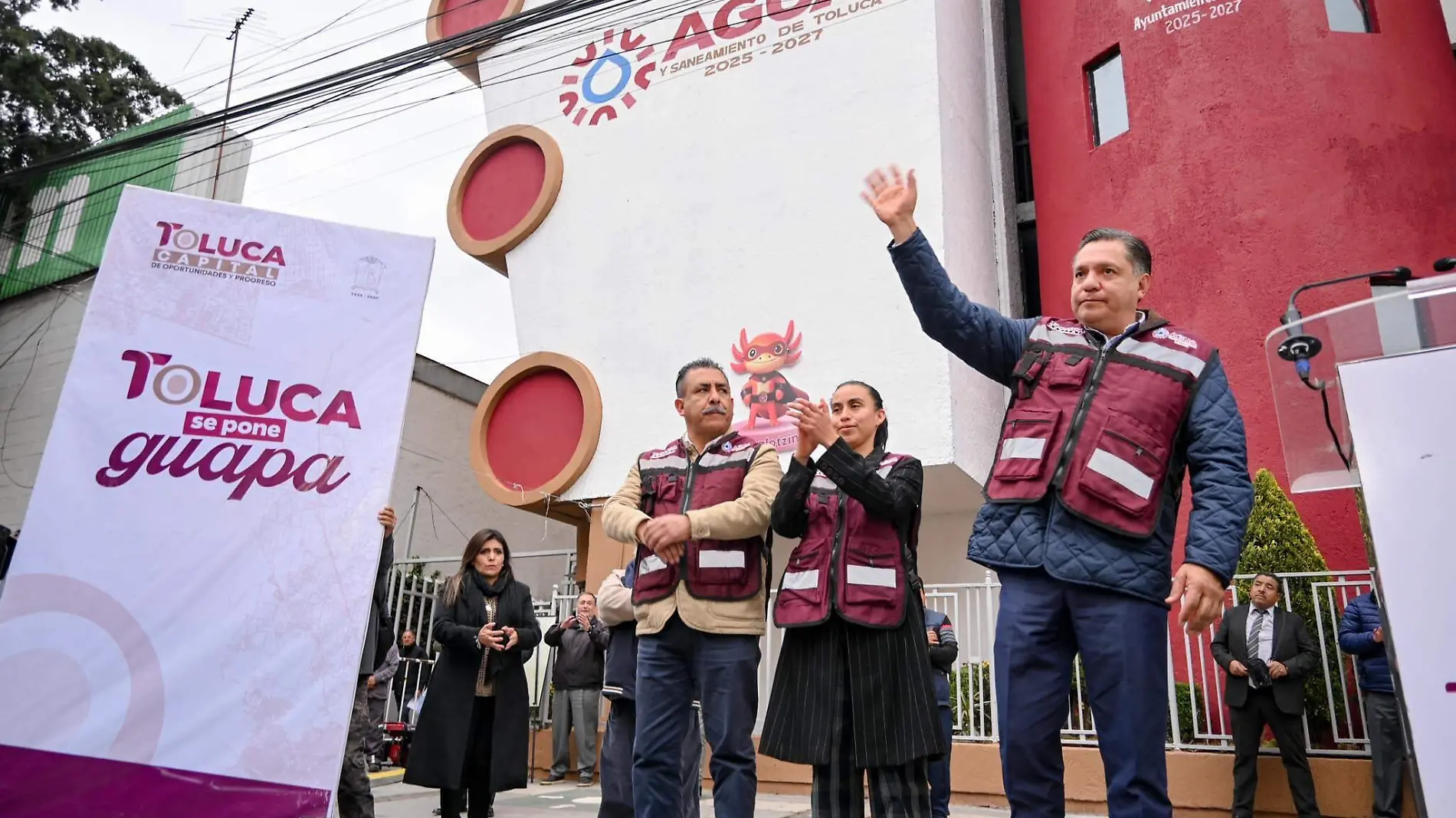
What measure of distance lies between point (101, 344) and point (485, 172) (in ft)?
31.6

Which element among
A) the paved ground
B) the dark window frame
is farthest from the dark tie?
the dark window frame

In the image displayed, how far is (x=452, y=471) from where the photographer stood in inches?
682

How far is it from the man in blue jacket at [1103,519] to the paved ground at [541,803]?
427 cm

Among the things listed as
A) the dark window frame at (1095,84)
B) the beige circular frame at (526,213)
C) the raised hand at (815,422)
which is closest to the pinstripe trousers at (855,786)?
the raised hand at (815,422)

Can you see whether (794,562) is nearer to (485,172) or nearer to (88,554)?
(88,554)

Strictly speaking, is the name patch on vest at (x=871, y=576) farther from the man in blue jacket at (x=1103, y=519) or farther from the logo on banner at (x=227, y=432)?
the logo on banner at (x=227, y=432)

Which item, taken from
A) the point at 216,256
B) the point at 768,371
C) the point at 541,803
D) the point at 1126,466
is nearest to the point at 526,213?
the point at 768,371

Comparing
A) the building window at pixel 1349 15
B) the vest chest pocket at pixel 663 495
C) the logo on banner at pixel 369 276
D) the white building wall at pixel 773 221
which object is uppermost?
the building window at pixel 1349 15

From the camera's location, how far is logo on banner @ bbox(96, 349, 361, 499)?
3.69 metres

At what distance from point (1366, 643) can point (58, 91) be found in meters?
19.8

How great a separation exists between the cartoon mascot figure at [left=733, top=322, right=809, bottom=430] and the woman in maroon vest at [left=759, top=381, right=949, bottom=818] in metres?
6.66

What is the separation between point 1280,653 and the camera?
6469 mm

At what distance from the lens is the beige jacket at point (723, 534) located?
3.46 metres

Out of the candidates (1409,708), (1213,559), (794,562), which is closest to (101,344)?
(794,562)
